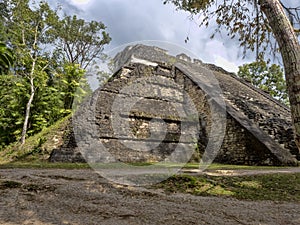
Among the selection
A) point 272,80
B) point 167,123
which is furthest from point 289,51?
point 272,80

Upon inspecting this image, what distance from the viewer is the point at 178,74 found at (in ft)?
42.5

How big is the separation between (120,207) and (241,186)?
242cm

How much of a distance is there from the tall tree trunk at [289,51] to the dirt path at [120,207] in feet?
3.22

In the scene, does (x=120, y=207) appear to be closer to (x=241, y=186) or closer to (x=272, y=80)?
(x=241, y=186)

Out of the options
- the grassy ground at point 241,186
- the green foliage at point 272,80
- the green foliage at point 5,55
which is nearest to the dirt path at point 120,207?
the grassy ground at point 241,186

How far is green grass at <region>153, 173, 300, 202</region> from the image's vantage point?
11.4 feet

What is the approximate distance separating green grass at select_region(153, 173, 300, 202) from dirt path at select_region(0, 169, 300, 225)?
0.32 metres

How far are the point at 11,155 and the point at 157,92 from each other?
659cm

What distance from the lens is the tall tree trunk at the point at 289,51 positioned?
233 cm

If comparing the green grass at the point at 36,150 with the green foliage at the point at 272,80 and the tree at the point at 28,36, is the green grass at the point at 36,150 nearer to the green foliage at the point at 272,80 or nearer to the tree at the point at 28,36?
the tree at the point at 28,36

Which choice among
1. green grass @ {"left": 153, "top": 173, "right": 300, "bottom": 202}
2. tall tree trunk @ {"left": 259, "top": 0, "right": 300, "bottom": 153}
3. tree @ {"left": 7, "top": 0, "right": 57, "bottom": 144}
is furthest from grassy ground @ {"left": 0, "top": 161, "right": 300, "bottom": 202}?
tree @ {"left": 7, "top": 0, "right": 57, "bottom": 144}

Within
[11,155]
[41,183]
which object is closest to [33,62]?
[11,155]

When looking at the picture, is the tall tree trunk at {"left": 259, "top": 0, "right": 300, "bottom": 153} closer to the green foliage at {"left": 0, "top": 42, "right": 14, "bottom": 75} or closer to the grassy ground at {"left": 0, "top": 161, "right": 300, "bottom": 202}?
the grassy ground at {"left": 0, "top": 161, "right": 300, "bottom": 202}

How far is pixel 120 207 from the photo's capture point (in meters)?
2.51
